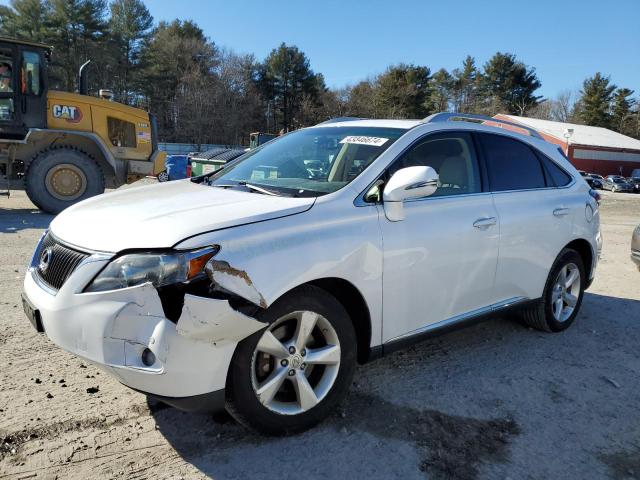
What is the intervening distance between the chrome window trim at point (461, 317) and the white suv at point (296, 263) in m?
0.01

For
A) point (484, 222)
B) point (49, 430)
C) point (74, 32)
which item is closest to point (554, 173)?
point (484, 222)

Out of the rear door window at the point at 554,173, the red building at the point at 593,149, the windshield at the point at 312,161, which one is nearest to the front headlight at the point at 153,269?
the windshield at the point at 312,161

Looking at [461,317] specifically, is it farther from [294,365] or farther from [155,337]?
[155,337]

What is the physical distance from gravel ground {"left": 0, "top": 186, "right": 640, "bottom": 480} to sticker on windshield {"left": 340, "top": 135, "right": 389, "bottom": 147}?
5.20ft

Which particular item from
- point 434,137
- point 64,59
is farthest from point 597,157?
point 434,137

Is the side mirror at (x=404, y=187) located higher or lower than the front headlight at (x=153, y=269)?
higher

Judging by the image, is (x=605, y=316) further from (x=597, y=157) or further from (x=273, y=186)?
(x=597, y=157)

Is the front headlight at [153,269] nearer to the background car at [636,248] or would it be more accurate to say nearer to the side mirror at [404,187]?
the side mirror at [404,187]

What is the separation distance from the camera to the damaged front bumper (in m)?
2.27

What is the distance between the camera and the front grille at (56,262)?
2562 mm

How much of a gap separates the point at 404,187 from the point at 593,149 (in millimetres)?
55709

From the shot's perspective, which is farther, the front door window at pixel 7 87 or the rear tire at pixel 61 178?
the rear tire at pixel 61 178

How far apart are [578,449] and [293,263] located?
1.86 meters

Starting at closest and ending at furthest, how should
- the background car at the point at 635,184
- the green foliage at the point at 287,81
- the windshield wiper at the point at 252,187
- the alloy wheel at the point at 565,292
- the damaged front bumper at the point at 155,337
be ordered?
the damaged front bumper at the point at 155,337
the windshield wiper at the point at 252,187
the alloy wheel at the point at 565,292
the background car at the point at 635,184
the green foliage at the point at 287,81
